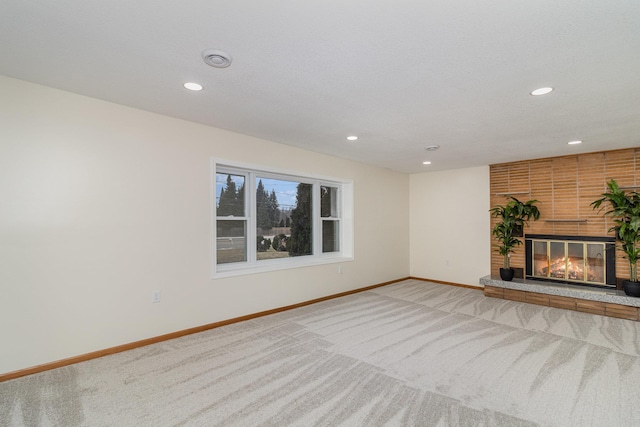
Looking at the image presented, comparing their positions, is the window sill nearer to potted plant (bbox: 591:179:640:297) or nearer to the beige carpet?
the beige carpet

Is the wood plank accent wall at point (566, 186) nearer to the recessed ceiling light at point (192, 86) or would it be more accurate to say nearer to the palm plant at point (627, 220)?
the palm plant at point (627, 220)

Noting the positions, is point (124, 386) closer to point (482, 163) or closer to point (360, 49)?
point (360, 49)

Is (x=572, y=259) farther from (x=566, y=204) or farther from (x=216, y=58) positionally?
(x=216, y=58)

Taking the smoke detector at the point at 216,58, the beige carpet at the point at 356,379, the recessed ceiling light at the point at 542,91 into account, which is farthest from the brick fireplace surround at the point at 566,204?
the smoke detector at the point at 216,58

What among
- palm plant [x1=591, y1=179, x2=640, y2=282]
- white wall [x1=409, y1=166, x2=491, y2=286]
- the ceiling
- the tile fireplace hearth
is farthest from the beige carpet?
the ceiling

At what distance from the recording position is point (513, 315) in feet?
14.1

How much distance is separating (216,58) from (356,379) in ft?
8.74

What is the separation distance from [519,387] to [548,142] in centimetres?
331

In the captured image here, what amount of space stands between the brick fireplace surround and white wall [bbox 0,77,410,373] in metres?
4.35

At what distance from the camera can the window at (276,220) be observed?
4035 mm

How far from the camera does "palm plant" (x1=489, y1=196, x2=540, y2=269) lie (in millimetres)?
5250

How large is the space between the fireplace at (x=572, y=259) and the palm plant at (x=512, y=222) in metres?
0.22

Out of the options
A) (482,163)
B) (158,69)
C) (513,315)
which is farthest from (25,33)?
(482,163)

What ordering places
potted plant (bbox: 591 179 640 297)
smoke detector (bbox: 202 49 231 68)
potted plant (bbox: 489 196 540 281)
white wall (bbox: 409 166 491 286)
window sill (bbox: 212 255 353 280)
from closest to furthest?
1. smoke detector (bbox: 202 49 231 68)
2. window sill (bbox: 212 255 353 280)
3. potted plant (bbox: 591 179 640 297)
4. potted plant (bbox: 489 196 540 281)
5. white wall (bbox: 409 166 491 286)
